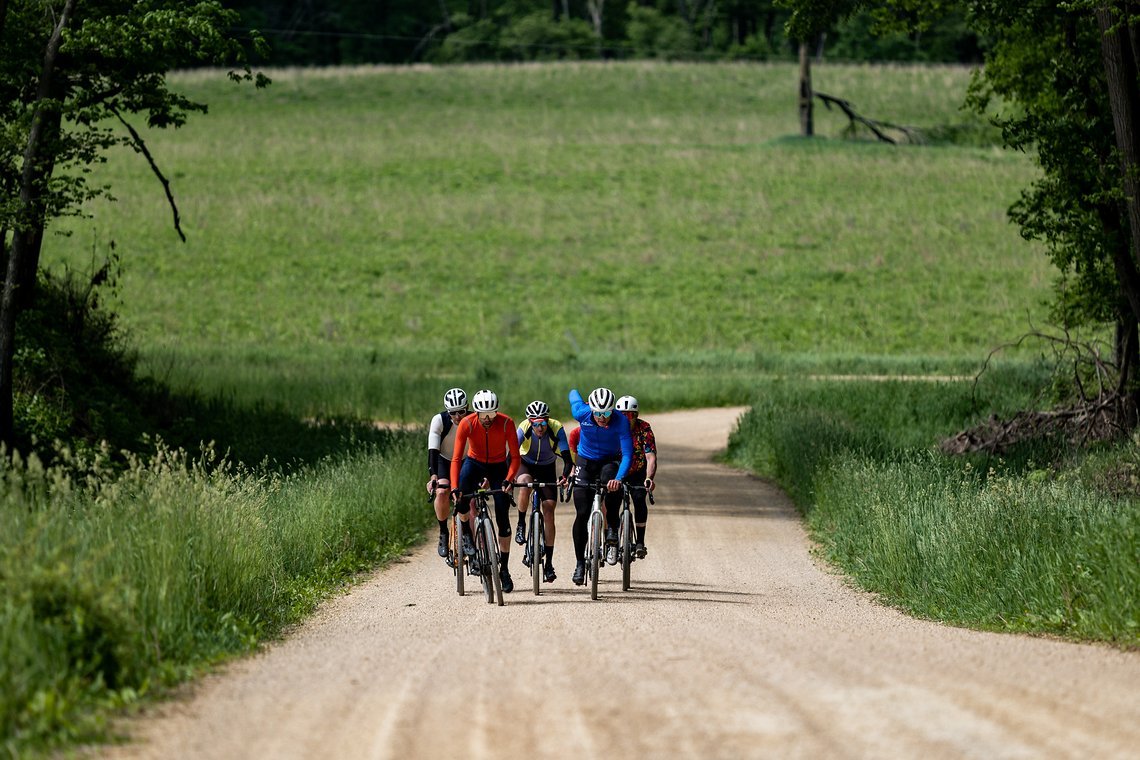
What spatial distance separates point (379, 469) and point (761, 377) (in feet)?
76.1

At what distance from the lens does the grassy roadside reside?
11250 millimetres

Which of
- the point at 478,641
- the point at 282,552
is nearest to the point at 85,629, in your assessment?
the point at 478,641

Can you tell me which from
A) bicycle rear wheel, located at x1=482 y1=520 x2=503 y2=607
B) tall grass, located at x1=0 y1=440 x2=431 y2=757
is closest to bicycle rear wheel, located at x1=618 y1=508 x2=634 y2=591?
bicycle rear wheel, located at x1=482 y1=520 x2=503 y2=607

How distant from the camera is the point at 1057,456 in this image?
21922mm

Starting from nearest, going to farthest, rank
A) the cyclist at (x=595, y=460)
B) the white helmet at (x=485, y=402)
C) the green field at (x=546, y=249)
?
1. the white helmet at (x=485, y=402)
2. the cyclist at (x=595, y=460)
3. the green field at (x=546, y=249)

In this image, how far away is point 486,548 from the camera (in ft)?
43.6

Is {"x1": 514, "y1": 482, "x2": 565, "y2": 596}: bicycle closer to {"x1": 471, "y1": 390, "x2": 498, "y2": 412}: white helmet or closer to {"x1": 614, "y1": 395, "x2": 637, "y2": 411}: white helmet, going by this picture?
{"x1": 471, "y1": 390, "x2": 498, "y2": 412}: white helmet

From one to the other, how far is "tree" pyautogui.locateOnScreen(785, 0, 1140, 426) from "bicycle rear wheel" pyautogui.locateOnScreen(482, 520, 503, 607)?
39.5ft

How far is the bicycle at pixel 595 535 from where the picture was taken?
13.6 m

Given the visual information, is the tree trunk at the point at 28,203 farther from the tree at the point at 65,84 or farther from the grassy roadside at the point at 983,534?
the grassy roadside at the point at 983,534

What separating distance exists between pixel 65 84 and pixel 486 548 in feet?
38.7

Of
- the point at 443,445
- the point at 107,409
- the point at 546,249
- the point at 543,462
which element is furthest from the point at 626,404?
the point at 546,249

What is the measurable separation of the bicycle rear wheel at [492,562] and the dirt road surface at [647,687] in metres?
0.21

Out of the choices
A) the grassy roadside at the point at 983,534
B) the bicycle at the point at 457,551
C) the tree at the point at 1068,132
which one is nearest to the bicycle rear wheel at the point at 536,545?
the bicycle at the point at 457,551
